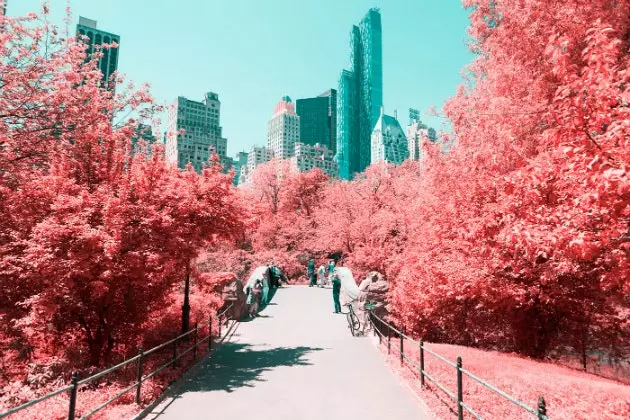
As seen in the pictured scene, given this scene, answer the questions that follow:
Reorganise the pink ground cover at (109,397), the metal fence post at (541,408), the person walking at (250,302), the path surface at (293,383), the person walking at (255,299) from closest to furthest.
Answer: the metal fence post at (541,408) → the pink ground cover at (109,397) → the path surface at (293,383) → the person walking at (250,302) → the person walking at (255,299)

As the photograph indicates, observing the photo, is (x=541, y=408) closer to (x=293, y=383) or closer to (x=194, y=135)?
(x=293, y=383)

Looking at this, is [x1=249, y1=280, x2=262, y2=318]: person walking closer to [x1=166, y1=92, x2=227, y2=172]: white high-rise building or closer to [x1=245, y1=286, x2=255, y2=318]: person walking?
[x1=245, y1=286, x2=255, y2=318]: person walking

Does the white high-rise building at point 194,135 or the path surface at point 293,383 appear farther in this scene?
the white high-rise building at point 194,135

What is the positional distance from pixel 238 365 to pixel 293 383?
2.38 meters

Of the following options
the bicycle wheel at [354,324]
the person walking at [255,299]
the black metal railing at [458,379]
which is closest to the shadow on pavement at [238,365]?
the bicycle wheel at [354,324]

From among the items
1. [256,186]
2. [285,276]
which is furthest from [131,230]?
[256,186]

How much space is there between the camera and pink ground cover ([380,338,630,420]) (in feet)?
24.6

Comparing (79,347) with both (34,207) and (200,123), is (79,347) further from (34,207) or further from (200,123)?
(200,123)

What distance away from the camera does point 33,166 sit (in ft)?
41.4

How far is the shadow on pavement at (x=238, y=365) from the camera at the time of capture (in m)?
9.19

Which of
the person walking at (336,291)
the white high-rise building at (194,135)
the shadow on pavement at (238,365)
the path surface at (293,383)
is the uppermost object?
the white high-rise building at (194,135)

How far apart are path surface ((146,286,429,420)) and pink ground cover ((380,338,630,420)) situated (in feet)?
1.78

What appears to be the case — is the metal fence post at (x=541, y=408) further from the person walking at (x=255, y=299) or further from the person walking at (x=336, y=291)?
the person walking at (x=255, y=299)

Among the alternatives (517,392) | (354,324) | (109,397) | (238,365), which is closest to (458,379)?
(517,392)
